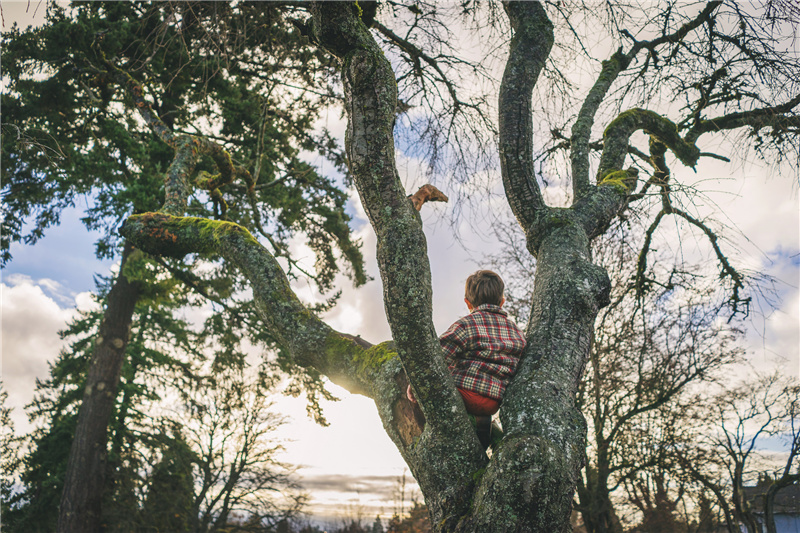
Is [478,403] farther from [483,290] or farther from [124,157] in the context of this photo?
[124,157]

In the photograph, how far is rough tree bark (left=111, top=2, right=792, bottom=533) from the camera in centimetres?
189

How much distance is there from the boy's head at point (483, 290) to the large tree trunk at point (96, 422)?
6964 millimetres

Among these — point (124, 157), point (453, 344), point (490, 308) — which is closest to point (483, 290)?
point (490, 308)

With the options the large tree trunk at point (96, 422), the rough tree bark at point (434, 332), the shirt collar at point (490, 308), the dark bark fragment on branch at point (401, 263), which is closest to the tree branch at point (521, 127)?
the rough tree bark at point (434, 332)

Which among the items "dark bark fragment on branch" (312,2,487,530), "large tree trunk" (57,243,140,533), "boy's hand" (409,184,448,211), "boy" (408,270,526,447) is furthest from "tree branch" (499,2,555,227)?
"large tree trunk" (57,243,140,533)

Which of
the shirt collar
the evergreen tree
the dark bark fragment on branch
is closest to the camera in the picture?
the dark bark fragment on branch

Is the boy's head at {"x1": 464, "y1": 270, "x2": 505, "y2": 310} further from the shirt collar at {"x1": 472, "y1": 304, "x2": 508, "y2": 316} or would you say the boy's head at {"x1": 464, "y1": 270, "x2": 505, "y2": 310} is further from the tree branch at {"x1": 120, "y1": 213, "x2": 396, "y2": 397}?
the tree branch at {"x1": 120, "y1": 213, "x2": 396, "y2": 397}

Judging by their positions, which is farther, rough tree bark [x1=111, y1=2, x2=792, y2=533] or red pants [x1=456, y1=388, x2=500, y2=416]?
red pants [x1=456, y1=388, x2=500, y2=416]

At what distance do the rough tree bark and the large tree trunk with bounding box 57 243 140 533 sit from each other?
6.50 m

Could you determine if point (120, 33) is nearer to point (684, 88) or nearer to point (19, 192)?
point (19, 192)

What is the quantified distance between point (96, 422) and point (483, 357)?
8.81m

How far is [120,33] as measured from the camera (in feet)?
23.5

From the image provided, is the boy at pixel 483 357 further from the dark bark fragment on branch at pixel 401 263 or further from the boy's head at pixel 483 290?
the dark bark fragment on branch at pixel 401 263

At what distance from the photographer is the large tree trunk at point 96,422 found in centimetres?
774
